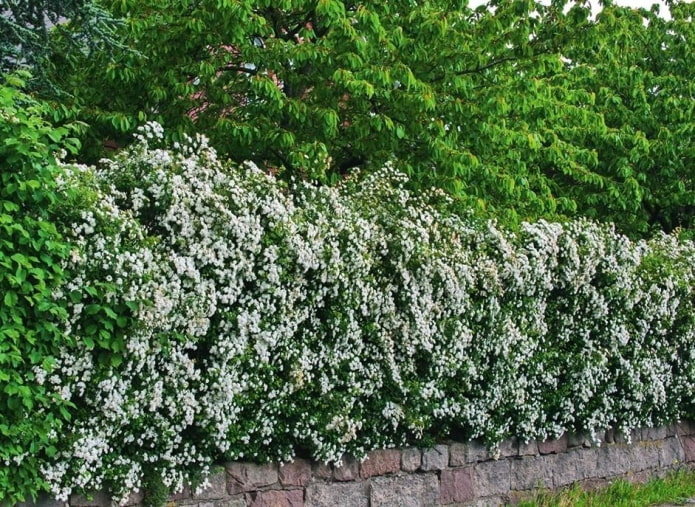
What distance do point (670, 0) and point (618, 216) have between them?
471 centimetres

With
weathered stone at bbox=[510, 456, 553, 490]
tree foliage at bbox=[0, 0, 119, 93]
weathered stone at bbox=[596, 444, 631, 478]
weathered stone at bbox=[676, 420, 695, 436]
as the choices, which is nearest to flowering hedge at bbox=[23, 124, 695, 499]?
weathered stone at bbox=[510, 456, 553, 490]

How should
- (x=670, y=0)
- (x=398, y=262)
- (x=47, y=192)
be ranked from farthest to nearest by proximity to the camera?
(x=670, y=0), (x=398, y=262), (x=47, y=192)

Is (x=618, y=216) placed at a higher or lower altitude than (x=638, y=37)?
lower

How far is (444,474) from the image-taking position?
7254mm

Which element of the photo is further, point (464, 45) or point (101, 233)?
point (464, 45)

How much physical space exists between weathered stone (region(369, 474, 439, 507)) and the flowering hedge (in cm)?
A: 33

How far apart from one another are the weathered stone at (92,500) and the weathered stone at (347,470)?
1897 mm

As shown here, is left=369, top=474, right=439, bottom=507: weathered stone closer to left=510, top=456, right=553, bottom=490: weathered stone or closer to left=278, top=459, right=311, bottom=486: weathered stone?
left=278, top=459, right=311, bottom=486: weathered stone

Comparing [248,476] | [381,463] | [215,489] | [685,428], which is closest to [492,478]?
[381,463]

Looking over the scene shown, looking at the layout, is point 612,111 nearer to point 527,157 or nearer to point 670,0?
point 670,0

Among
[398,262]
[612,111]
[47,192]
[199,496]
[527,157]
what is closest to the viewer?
[47,192]

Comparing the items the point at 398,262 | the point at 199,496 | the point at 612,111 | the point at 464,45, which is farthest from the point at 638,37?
the point at 199,496

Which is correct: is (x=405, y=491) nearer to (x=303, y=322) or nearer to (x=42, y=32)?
(x=303, y=322)

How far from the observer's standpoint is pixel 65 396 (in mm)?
4770
